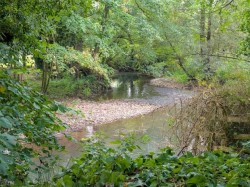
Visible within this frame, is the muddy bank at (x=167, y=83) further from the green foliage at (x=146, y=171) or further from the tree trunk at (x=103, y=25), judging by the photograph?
the green foliage at (x=146, y=171)

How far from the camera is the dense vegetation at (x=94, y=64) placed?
8.68 ft

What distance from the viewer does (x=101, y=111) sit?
1478cm

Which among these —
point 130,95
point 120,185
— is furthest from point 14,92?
point 130,95

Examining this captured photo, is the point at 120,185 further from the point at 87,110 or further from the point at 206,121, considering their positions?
the point at 87,110

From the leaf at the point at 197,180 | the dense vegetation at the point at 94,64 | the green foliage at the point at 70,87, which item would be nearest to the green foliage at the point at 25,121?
the dense vegetation at the point at 94,64

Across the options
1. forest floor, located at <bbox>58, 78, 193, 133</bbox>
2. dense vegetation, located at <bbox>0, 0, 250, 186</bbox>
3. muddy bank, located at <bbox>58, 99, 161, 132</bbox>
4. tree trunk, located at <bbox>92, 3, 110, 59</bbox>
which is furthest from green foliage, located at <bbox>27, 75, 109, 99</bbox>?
tree trunk, located at <bbox>92, 3, 110, 59</bbox>

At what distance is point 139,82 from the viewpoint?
2698cm

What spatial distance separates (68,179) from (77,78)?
15.4 metres

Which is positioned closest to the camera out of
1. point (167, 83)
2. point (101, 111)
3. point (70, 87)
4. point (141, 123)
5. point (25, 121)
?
point (25, 121)

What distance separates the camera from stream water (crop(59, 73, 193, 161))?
921 centimetres

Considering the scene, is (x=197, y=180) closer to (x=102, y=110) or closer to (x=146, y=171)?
(x=146, y=171)

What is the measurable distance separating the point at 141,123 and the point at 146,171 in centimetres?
1001

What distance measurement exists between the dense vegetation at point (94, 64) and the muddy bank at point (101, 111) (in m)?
1.73

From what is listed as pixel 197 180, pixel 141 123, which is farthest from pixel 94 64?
pixel 197 180
